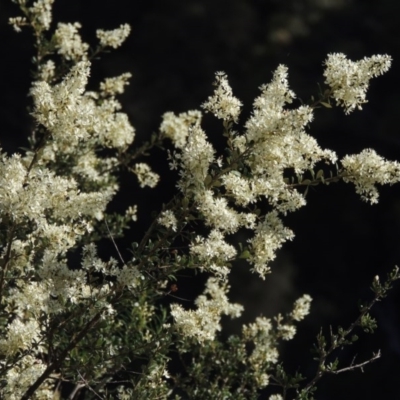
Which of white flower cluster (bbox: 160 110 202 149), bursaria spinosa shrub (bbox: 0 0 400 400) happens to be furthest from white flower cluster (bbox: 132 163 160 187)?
bursaria spinosa shrub (bbox: 0 0 400 400)

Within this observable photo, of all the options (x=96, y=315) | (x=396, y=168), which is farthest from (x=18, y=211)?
(x=396, y=168)

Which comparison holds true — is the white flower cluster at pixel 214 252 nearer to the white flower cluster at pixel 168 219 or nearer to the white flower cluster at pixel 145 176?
the white flower cluster at pixel 168 219

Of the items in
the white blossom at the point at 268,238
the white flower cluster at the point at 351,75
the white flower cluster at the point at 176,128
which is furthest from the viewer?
the white flower cluster at the point at 176,128

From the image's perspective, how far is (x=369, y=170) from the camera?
1.85 metres

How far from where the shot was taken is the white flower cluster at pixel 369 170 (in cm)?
184

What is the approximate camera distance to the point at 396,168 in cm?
185

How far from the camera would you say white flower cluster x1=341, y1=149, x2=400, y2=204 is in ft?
6.05

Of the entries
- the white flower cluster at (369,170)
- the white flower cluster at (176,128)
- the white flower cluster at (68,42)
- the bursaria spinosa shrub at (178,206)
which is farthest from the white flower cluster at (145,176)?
the white flower cluster at (369,170)

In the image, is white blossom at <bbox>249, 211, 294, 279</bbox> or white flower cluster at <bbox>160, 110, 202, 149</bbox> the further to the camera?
white flower cluster at <bbox>160, 110, 202, 149</bbox>

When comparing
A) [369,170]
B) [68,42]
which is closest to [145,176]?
[68,42]

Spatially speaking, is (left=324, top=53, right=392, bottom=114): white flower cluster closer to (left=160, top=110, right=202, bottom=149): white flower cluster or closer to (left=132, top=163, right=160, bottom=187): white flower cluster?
(left=160, top=110, right=202, bottom=149): white flower cluster

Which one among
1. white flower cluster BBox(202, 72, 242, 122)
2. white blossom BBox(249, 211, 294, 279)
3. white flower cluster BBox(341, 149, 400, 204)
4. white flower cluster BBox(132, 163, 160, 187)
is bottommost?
white blossom BBox(249, 211, 294, 279)

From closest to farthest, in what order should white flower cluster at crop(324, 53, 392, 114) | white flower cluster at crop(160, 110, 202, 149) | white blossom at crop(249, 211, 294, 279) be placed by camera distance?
white flower cluster at crop(324, 53, 392, 114)
white blossom at crop(249, 211, 294, 279)
white flower cluster at crop(160, 110, 202, 149)

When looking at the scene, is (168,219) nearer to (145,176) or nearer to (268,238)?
(268,238)
